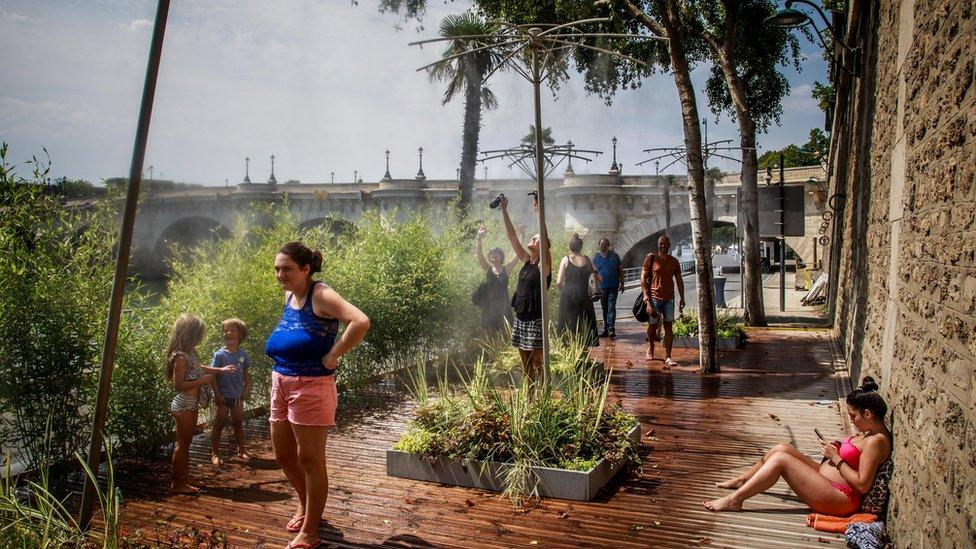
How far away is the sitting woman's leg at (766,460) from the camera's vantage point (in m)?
5.00

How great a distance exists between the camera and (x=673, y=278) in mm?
11094

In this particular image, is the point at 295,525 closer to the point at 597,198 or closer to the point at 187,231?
the point at 187,231

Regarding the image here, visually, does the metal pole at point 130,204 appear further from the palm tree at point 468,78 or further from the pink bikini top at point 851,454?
the palm tree at point 468,78

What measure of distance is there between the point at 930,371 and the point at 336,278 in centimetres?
659

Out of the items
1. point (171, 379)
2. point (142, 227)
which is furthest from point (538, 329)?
point (142, 227)

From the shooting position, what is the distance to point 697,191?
10.8 metres

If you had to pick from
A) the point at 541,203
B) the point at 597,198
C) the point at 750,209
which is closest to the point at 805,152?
the point at 597,198

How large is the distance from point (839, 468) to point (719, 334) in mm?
8531

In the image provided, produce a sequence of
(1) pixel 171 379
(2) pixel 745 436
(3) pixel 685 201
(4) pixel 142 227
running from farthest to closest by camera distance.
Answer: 1. (3) pixel 685 201
2. (4) pixel 142 227
3. (2) pixel 745 436
4. (1) pixel 171 379

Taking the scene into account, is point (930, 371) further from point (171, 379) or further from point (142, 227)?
point (142, 227)

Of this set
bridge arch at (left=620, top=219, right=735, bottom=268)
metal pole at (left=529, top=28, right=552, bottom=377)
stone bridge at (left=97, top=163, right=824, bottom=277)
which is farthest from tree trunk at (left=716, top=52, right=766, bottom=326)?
bridge arch at (left=620, top=219, right=735, bottom=268)

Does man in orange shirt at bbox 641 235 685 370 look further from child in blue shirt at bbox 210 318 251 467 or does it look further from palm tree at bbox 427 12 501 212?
palm tree at bbox 427 12 501 212

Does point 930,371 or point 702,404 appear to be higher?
point 930,371

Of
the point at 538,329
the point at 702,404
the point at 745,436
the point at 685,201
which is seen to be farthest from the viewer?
the point at 685,201
